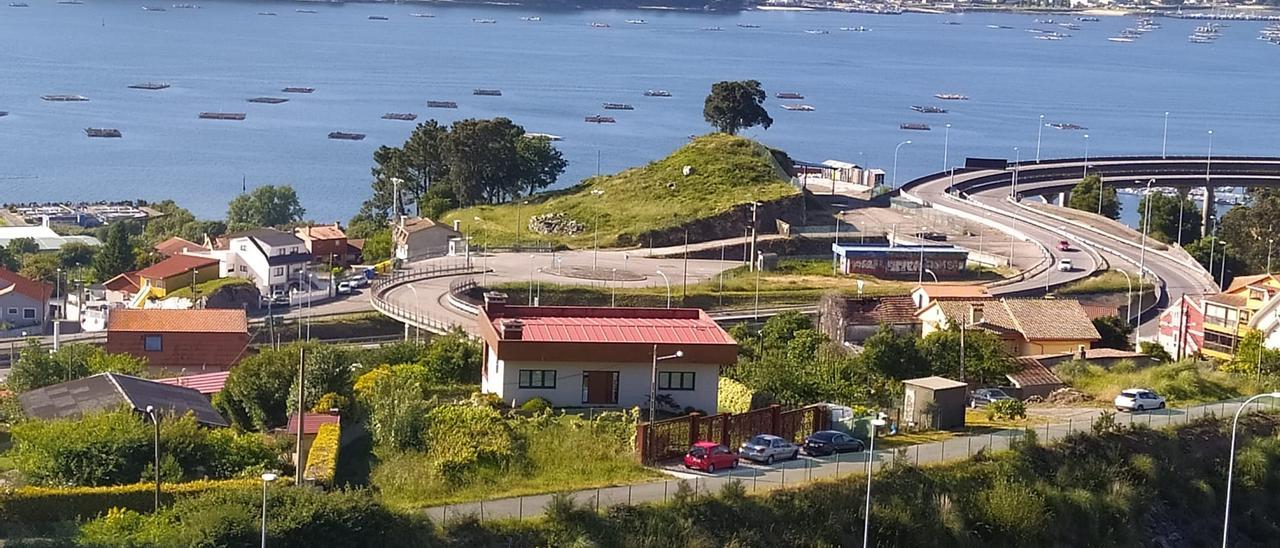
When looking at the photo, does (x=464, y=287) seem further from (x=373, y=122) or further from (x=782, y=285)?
(x=373, y=122)

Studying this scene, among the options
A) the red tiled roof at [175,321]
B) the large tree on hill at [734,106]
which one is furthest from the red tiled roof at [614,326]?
the large tree on hill at [734,106]

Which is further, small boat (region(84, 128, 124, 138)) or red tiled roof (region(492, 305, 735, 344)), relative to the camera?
small boat (region(84, 128, 124, 138))

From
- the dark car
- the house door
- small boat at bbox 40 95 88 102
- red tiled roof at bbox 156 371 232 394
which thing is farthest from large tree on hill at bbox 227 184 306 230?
small boat at bbox 40 95 88 102

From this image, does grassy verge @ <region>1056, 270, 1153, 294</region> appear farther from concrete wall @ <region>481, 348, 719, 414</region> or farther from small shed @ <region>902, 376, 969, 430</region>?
concrete wall @ <region>481, 348, 719, 414</region>

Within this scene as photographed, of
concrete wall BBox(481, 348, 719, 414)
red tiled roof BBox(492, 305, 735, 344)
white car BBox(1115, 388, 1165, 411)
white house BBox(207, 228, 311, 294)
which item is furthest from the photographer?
white house BBox(207, 228, 311, 294)

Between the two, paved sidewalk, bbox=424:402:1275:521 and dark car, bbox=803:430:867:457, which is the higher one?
dark car, bbox=803:430:867:457

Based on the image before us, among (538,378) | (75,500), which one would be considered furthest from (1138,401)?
(75,500)

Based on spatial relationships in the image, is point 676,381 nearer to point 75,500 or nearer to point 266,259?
point 75,500
